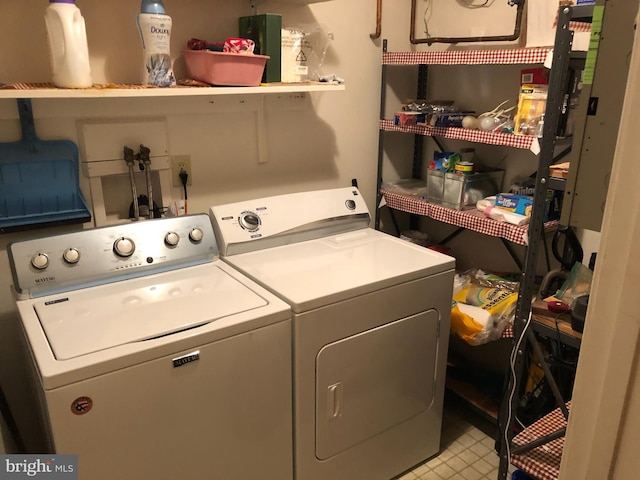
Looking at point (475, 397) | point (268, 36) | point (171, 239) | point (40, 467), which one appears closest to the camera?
point (40, 467)

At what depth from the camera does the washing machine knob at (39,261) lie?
1591 millimetres

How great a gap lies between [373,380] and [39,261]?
3.82ft

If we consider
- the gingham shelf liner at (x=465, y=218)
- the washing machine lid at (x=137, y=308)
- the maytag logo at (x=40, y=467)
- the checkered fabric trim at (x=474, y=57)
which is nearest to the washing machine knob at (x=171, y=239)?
the washing machine lid at (x=137, y=308)

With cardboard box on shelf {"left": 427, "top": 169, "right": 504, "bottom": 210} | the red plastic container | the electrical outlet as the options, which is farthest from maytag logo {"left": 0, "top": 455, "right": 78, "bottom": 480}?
cardboard box on shelf {"left": 427, "top": 169, "right": 504, "bottom": 210}

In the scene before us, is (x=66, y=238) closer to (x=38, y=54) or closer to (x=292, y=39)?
(x=38, y=54)

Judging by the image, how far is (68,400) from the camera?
1.24 metres

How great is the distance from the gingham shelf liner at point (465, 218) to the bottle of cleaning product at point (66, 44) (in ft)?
4.74

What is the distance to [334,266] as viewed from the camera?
186 centimetres

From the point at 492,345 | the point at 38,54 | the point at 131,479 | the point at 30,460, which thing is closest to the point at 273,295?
the point at 131,479

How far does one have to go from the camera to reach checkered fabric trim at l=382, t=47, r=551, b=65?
1.81 meters

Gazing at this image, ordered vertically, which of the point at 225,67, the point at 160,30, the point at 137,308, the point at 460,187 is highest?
the point at 160,30

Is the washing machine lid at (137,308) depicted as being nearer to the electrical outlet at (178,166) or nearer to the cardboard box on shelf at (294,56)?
the electrical outlet at (178,166)

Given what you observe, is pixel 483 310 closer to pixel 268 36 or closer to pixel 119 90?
pixel 268 36

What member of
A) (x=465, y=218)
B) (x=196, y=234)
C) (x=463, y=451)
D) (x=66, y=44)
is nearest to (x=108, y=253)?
(x=196, y=234)
